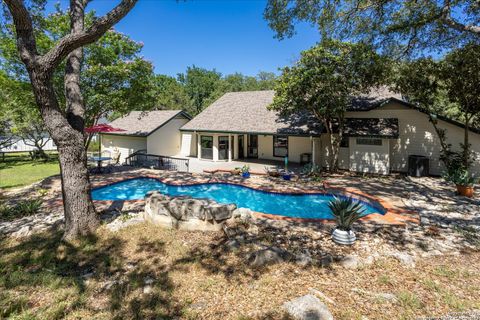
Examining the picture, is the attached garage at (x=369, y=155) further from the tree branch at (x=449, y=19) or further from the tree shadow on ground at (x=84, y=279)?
the tree shadow on ground at (x=84, y=279)

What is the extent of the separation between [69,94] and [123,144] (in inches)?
657

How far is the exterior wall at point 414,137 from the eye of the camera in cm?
1395

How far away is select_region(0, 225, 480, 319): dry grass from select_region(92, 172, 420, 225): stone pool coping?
256cm

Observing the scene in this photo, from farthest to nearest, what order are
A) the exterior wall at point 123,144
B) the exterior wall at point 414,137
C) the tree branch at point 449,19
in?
the exterior wall at point 123,144 → the exterior wall at point 414,137 → the tree branch at point 449,19

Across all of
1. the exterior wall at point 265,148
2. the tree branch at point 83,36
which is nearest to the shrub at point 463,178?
the exterior wall at point 265,148

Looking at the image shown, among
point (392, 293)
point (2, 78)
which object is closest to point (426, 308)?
point (392, 293)

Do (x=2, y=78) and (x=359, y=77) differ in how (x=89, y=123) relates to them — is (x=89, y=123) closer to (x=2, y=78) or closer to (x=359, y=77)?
(x=2, y=78)

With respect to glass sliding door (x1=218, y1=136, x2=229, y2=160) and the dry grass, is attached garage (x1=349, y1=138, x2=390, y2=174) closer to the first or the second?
glass sliding door (x1=218, y1=136, x2=229, y2=160)

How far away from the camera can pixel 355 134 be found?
1479 cm

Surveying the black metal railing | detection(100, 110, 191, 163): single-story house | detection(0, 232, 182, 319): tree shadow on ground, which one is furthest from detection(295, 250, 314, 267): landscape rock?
detection(100, 110, 191, 163): single-story house

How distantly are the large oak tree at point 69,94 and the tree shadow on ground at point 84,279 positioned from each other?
32.6 inches

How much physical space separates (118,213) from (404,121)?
1615 cm

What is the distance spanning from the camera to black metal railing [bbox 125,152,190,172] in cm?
1761

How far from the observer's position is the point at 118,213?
8.06 metres
